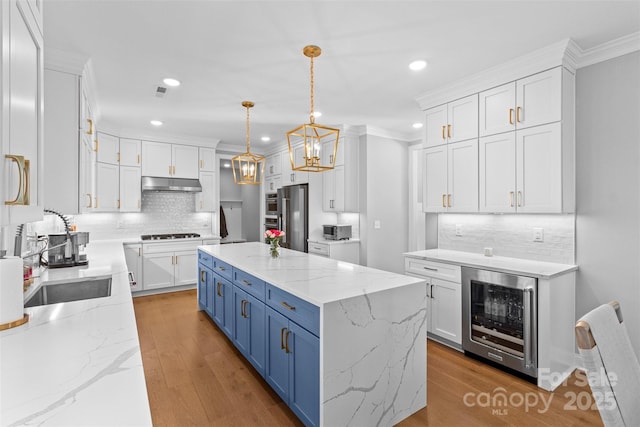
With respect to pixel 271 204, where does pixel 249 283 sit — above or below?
below

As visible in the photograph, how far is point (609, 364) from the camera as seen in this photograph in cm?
107

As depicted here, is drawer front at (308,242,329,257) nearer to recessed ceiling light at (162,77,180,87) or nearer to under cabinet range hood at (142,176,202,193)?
under cabinet range hood at (142,176,202,193)

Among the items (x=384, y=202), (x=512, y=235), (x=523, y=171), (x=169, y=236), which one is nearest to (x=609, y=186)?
(x=523, y=171)

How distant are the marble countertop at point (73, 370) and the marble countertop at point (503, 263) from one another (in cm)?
258

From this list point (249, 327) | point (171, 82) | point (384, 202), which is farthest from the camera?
point (384, 202)

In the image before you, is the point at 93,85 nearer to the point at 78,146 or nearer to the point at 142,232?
the point at 78,146

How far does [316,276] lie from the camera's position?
2.28 metres

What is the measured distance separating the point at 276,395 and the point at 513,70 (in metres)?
3.22

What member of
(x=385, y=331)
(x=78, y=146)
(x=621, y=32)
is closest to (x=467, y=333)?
(x=385, y=331)

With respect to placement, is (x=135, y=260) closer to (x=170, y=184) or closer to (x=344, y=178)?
(x=170, y=184)

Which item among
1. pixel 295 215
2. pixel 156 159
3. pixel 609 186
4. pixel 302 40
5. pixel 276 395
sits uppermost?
pixel 302 40

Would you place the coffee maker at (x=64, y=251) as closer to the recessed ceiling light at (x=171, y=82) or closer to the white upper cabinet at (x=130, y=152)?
the recessed ceiling light at (x=171, y=82)

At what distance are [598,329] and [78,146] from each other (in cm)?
326

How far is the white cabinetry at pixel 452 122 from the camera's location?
10.4ft
